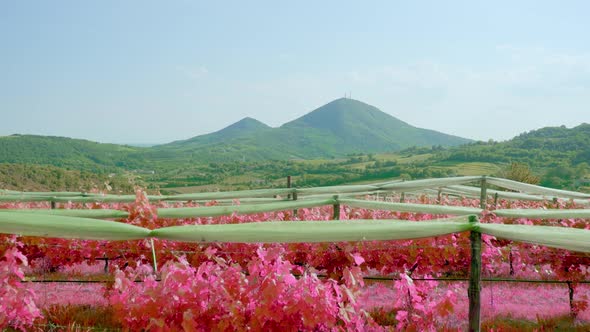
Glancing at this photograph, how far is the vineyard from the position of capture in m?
3.70

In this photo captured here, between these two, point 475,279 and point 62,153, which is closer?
point 475,279

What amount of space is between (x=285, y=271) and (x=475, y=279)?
1715 millimetres

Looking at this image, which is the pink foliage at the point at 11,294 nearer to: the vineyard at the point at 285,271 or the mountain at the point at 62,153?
the vineyard at the point at 285,271

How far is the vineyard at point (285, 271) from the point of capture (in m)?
3.70

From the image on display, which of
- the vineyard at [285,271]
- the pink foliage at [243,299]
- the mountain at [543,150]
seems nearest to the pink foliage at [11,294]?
the vineyard at [285,271]

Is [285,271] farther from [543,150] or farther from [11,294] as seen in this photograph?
[543,150]

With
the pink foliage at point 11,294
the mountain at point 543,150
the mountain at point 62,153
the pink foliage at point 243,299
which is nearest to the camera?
the pink foliage at point 243,299

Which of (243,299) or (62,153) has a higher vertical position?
(62,153)

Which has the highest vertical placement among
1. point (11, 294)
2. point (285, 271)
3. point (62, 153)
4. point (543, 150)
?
point (62, 153)

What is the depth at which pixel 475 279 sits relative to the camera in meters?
4.21

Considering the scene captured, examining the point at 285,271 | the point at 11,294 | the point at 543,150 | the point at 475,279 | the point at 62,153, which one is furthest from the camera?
the point at 62,153

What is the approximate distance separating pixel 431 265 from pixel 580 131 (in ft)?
456

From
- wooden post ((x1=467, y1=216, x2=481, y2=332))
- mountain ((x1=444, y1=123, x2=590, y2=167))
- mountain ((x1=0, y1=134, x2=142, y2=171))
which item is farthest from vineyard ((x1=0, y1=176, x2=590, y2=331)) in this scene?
mountain ((x1=0, y1=134, x2=142, y2=171))

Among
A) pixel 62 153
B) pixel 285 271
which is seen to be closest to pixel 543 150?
pixel 285 271
